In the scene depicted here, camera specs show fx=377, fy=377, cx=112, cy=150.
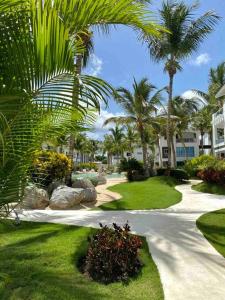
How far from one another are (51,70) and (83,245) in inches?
198

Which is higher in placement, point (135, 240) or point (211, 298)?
point (135, 240)

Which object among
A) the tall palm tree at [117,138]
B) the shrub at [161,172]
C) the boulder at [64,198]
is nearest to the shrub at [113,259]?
A: the boulder at [64,198]

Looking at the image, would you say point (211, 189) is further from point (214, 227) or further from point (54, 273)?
point (54, 273)

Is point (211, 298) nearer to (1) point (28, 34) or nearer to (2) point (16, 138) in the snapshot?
(2) point (16, 138)

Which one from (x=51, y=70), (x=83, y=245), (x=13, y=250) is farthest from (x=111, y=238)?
(x=51, y=70)

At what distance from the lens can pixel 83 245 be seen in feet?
23.9

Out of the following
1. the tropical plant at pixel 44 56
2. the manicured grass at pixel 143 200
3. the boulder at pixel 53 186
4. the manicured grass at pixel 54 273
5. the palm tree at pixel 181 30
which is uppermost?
the palm tree at pixel 181 30

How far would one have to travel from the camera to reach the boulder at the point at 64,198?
12.7m

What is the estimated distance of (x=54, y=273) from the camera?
588 centimetres

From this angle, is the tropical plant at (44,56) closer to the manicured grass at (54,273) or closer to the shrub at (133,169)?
the manicured grass at (54,273)

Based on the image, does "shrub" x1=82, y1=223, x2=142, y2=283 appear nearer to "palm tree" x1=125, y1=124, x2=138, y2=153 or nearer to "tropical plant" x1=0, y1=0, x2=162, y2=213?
"tropical plant" x1=0, y1=0, x2=162, y2=213

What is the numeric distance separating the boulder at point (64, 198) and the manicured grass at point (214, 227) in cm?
443

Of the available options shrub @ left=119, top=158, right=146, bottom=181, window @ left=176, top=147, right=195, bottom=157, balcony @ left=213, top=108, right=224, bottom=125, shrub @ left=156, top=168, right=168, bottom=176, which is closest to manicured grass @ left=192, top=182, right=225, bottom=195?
shrub @ left=119, top=158, right=146, bottom=181

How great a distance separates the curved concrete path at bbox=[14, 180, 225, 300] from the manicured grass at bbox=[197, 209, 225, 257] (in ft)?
0.52
